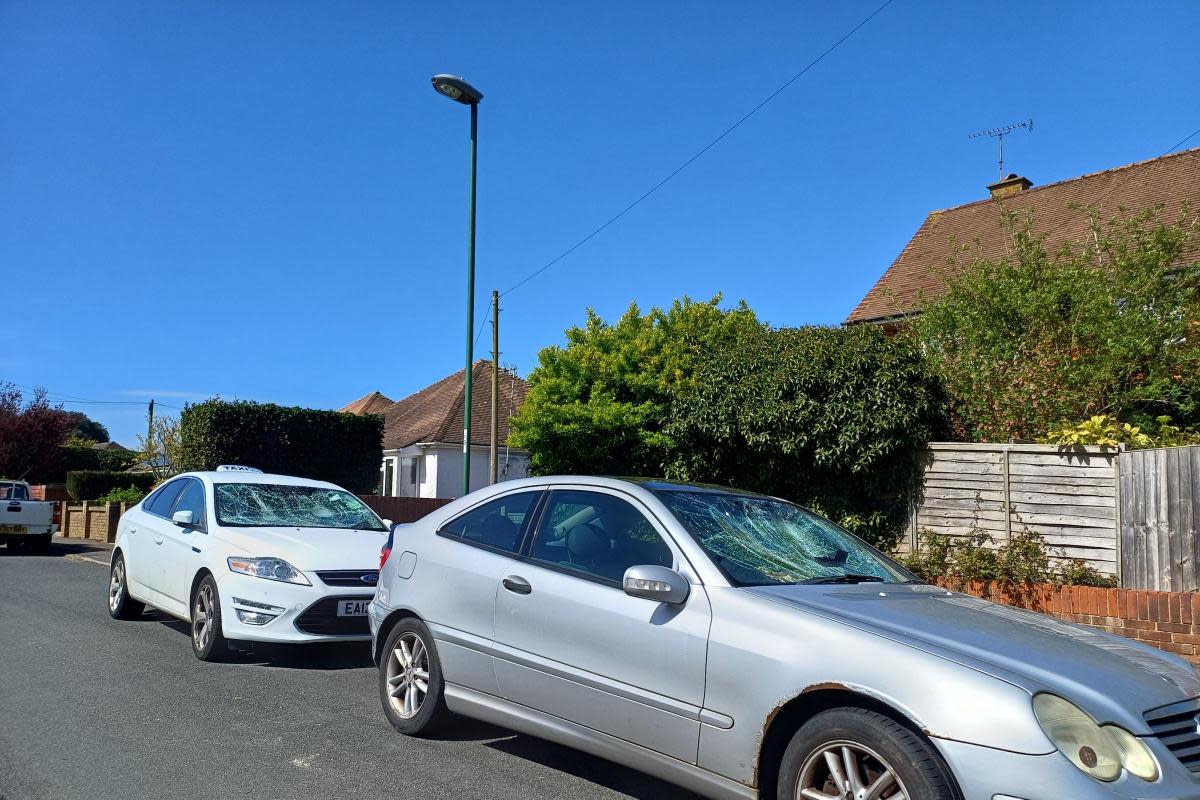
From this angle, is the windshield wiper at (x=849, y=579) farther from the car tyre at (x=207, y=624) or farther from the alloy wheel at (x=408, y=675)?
the car tyre at (x=207, y=624)

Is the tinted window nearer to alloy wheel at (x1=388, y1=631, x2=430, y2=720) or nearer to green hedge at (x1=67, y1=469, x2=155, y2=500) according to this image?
alloy wheel at (x1=388, y1=631, x2=430, y2=720)

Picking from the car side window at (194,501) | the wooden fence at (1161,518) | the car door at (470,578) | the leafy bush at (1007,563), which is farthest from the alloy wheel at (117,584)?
the wooden fence at (1161,518)

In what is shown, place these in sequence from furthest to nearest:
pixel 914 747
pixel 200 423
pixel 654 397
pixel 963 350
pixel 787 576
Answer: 1. pixel 200 423
2. pixel 654 397
3. pixel 963 350
4. pixel 787 576
5. pixel 914 747

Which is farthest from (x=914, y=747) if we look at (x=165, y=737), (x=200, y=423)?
(x=200, y=423)

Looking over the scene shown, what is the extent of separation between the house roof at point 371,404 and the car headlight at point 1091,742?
40.6 m

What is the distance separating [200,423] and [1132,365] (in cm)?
1873

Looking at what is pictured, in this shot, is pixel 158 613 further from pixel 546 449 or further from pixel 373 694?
pixel 546 449

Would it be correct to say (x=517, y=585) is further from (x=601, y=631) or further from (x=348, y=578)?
(x=348, y=578)

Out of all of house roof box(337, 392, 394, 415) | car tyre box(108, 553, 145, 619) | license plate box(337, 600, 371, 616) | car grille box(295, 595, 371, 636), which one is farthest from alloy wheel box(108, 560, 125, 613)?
house roof box(337, 392, 394, 415)

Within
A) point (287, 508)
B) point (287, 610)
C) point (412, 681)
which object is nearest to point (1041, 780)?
point (412, 681)

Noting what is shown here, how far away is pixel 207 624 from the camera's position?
297 inches

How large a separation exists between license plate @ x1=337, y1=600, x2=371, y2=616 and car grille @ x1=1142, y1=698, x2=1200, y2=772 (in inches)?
223

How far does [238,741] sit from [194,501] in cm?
409

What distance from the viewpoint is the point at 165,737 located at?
5266mm
